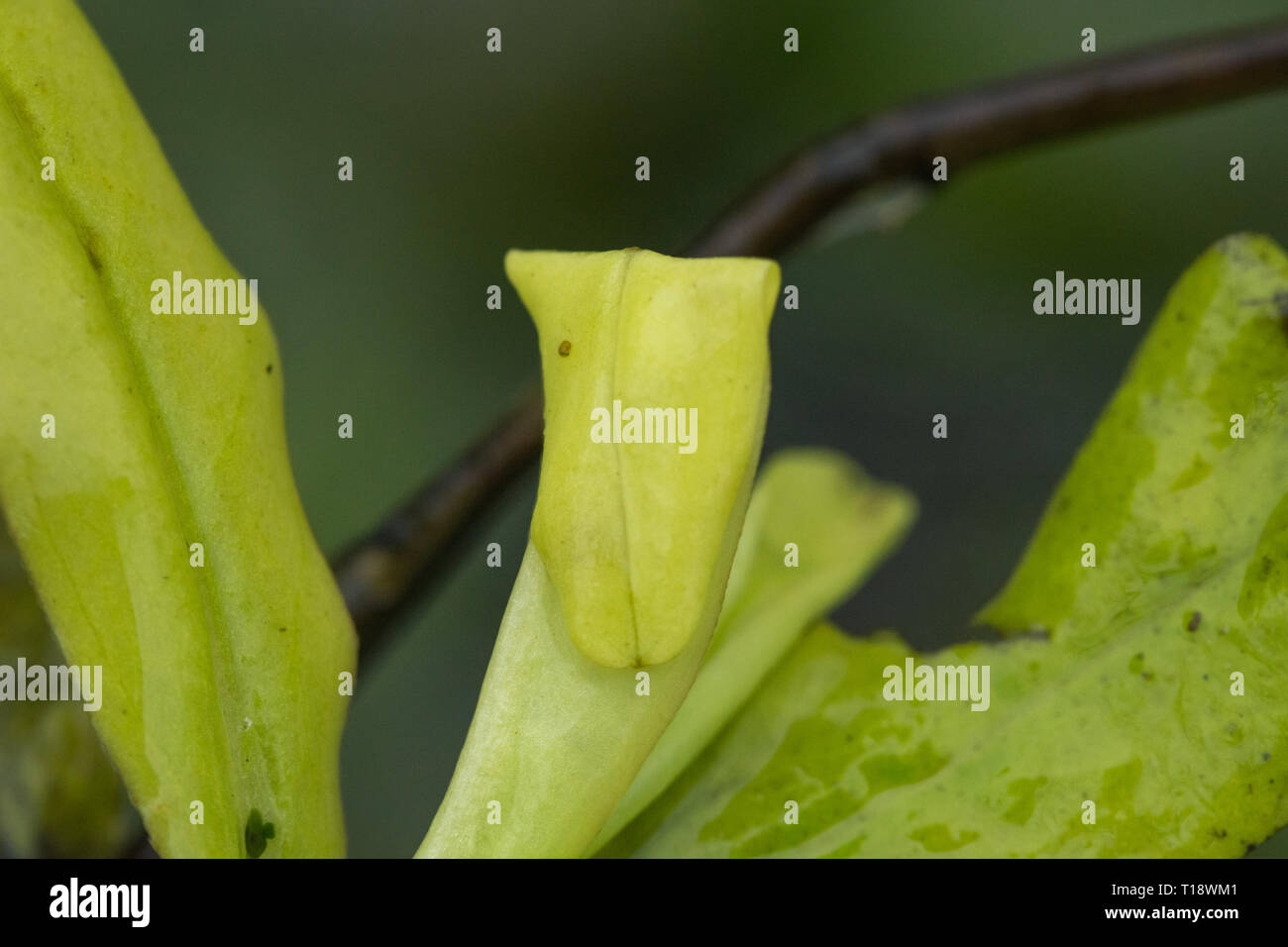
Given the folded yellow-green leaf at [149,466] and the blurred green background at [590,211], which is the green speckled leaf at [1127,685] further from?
the blurred green background at [590,211]

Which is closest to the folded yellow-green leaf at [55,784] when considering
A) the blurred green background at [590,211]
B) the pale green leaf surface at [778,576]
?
the pale green leaf surface at [778,576]

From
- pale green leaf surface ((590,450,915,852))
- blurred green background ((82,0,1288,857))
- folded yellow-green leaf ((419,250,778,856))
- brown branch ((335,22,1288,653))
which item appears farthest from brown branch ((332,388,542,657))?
blurred green background ((82,0,1288,857))

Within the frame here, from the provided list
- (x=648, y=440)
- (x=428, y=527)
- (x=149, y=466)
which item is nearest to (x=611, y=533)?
(x=648, y=440)

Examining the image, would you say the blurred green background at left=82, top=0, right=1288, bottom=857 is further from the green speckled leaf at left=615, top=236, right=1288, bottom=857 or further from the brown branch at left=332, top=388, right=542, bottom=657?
the green speckled leaf at left=615, top=236, right=1288, bottom=857

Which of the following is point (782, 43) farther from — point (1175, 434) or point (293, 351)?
point (1175, 434)

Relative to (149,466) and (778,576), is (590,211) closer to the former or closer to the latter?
(778,576)

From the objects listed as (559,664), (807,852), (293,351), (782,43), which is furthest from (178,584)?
(782,43)
